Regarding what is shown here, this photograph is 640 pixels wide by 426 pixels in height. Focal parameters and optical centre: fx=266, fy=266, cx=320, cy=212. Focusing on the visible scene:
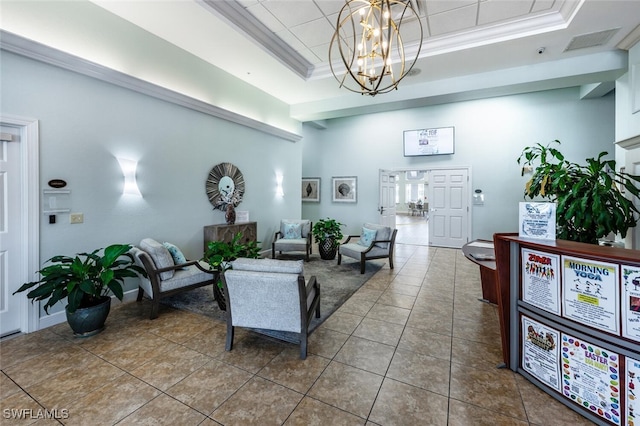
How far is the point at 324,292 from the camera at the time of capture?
3828 millimetres

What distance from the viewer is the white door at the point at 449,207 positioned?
696cm

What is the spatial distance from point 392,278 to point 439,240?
3.51 metres

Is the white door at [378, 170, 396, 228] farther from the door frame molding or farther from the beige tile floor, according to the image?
the door frame molding

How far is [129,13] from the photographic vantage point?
10.9 ft

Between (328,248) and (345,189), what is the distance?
10.7ft

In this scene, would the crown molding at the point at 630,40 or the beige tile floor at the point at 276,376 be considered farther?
the crown molding at the point at 630,40

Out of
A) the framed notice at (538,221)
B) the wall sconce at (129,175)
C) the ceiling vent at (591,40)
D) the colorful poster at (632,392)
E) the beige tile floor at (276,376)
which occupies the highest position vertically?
the ceiling vent at (591,40)

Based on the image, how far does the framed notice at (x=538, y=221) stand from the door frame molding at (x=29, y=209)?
14.9 ft

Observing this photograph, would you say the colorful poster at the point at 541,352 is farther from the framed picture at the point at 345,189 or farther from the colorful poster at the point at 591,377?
the framed picture at the point at 345,189

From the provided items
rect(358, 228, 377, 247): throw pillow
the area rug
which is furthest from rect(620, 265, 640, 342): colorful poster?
rect(358, 228, 377, 247): throw pillow

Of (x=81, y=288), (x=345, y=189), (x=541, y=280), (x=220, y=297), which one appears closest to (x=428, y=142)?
(x=345, y=189)

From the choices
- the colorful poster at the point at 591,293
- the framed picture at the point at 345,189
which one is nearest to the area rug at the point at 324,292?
the colorful poster at the point at 591,293

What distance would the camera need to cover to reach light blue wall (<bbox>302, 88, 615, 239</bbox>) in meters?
6.01

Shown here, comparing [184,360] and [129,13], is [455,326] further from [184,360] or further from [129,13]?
[129,13]
